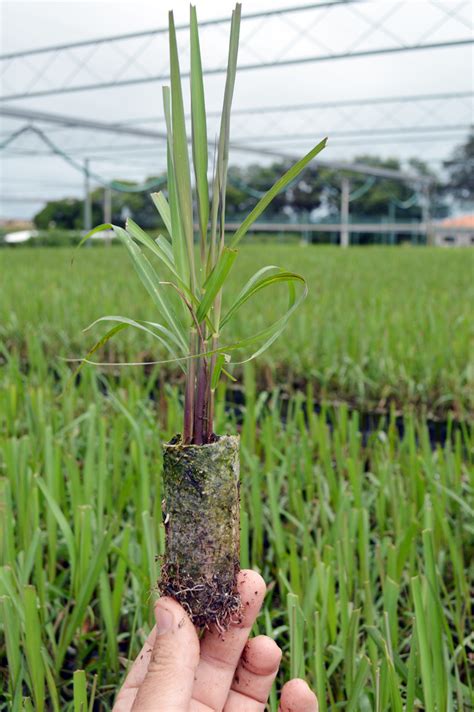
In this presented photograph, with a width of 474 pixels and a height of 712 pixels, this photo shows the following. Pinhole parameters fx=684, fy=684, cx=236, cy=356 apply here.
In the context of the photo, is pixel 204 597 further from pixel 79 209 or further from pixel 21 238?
pixel 79 209

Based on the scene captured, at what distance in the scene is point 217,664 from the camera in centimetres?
50

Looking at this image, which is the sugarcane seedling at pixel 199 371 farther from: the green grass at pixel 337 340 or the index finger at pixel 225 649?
the green grass at pixel 337 340

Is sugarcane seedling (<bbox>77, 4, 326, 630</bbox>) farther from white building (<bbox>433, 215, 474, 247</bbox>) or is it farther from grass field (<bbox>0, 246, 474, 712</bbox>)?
white building (<bbox>433, 215, 474, 247</bbox>)

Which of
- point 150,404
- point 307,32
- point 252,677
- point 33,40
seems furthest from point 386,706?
point 33,40

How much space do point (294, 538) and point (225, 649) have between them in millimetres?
406

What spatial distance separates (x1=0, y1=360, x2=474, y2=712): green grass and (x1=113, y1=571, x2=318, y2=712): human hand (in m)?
0.09

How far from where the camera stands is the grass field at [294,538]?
684 millimetres

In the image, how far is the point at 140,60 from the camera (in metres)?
9.16

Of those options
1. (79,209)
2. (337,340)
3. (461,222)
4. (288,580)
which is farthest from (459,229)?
(288,580)

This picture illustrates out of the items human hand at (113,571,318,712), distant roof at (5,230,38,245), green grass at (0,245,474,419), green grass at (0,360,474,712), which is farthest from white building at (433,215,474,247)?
human hand at (113,571,318,712)

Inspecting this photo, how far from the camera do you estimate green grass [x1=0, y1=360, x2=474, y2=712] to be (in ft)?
2.15

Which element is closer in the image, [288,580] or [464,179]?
[288,580]

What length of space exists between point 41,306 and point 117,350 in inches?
28.3

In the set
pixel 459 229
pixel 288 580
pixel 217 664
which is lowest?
pixel 288 580
